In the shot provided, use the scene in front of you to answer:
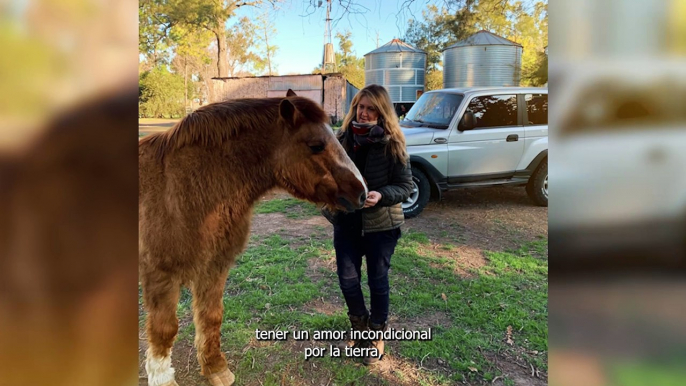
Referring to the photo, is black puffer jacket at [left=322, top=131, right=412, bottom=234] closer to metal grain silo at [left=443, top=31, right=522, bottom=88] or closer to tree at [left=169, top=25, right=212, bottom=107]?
tree at [left=169, top=25, right=212, bottom=107]

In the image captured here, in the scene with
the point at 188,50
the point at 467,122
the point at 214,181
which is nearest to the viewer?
the point at 214,181

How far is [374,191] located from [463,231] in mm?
3352

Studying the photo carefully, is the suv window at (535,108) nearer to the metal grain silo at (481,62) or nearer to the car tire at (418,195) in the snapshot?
the metal grain silo at (481,62)

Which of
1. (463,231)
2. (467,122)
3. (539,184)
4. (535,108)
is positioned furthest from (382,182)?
(539,184)

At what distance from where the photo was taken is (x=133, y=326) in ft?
2.26

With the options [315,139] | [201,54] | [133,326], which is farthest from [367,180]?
[201,54]

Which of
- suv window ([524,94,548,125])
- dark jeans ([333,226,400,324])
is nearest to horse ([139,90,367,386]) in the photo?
dark jeans ([333,226,400,324])

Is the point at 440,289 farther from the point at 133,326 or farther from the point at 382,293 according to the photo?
the point at 133,326

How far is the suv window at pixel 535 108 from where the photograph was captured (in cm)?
523

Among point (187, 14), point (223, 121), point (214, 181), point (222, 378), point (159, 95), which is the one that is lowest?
point (222, 378)

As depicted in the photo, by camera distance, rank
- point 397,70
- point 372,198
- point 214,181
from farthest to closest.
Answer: point 397,70 → point 372,198 → point 214,181

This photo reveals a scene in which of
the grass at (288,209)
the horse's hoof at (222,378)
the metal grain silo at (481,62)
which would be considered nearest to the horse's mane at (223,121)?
the horse's hoof at (222,378)

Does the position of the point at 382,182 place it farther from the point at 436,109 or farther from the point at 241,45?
the point at 436,109

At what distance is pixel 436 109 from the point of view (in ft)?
18.2
